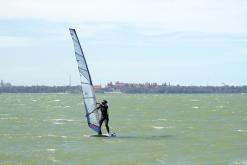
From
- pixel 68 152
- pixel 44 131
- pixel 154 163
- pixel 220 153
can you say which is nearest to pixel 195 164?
pixel 154 163

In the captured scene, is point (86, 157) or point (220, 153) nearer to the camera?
point (86, 157)

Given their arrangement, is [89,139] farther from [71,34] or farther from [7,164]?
[7,164]

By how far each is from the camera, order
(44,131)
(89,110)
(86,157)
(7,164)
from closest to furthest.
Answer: (7,164) → (86,157) → (89,110) → (44,131)

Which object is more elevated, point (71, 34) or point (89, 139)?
point (71, 34)

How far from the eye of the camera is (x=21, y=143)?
961 inches

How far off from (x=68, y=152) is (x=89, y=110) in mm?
5152

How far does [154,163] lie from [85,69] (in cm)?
835

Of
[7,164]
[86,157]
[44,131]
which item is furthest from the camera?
[44,131]

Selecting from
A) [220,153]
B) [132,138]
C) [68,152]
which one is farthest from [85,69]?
[220,153]

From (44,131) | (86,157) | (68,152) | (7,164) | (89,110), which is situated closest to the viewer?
(7,164)

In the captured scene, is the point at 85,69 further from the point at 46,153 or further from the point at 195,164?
the point at 195,164

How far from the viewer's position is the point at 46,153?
20.8m

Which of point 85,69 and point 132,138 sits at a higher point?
point 85,69

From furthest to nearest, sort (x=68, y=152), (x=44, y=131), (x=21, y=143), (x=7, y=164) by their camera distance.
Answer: (x=44, y=131) → (x=21, y=143) → (x=68, y=152) → (x=7, y=164)
